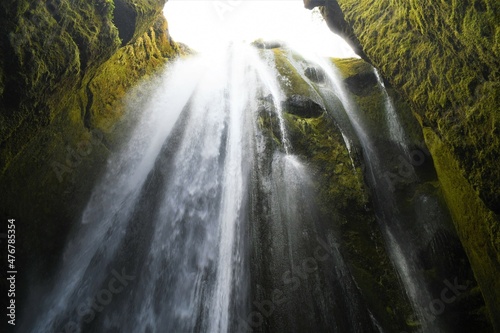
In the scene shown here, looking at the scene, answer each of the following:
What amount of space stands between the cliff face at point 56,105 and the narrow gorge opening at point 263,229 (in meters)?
0.24

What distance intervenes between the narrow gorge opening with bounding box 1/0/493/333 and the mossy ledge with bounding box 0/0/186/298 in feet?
0.78

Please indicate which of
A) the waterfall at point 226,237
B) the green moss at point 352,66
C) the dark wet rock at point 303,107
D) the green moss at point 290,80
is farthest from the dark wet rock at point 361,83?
the dark wet rock at point 303,107

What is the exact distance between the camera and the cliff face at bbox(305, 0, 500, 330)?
4867 mm

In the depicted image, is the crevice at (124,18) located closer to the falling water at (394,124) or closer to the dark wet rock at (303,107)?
the dark wet rock at (303,107)

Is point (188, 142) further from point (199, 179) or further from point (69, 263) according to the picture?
point (69, 263)

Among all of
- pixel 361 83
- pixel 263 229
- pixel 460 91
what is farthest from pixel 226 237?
pixel 361 83

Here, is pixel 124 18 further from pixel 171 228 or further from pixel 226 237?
A: pixel 226 237

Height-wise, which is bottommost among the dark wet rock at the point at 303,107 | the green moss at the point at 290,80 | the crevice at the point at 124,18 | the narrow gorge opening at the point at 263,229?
the narrow gorge opening at the point at 263,229

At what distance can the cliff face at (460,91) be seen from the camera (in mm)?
4867

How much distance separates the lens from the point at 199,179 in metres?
8.64

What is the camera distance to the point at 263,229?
7012mm

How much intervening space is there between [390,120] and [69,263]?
11466 millimetres

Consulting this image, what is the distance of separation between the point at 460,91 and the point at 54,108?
28.9 ft

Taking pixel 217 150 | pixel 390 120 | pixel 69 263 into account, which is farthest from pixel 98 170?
pixel 390 120
